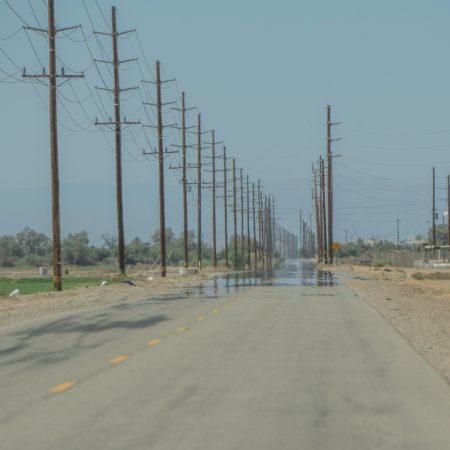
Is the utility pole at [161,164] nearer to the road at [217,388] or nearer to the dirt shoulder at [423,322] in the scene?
the dirt shoulder at [423,322]

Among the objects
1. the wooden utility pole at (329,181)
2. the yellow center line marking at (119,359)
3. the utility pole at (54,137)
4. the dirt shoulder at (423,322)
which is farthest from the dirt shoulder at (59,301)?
the wooden utility pole at (329,181)

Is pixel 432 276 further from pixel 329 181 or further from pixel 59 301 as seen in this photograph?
pixel 59 301

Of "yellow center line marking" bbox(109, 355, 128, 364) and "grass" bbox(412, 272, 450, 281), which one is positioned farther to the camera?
"grass" bbox(412, 272, 450, 281)

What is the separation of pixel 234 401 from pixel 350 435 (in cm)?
198

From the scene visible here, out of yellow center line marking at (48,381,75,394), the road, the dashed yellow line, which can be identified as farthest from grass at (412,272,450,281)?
yellow center line marking at (48,381,75,394)

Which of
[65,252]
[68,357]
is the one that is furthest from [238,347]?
[65,252]

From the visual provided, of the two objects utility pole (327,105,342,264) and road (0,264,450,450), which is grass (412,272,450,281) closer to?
utility pole (327,105,342,264)

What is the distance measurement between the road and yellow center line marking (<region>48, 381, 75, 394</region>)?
0.07 ft

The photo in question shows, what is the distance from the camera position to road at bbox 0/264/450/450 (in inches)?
319

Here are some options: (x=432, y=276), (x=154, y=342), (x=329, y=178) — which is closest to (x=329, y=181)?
(x=329, y=178)

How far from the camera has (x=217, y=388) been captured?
10742 millimetres

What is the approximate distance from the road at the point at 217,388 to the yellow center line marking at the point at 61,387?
2 centimetres

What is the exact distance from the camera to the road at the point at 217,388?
26.6ft

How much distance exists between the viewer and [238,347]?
15250 mm
